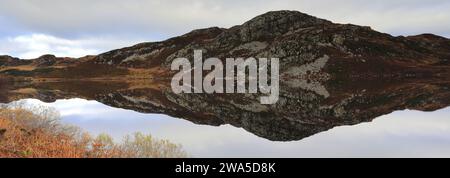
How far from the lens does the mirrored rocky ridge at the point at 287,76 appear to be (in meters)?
40.0

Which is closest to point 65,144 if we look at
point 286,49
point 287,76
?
point 287,76

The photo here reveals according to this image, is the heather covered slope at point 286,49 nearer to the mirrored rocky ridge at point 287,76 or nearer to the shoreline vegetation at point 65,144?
the mirrored rocky ridge at point 287,76

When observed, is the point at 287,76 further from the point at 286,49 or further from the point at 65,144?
the point at 65,144

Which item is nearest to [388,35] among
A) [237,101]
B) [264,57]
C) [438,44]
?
[438,44]

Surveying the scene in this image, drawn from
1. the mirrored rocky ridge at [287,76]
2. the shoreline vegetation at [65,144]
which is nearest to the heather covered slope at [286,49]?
the mirrored rocky ridge at [287,76]

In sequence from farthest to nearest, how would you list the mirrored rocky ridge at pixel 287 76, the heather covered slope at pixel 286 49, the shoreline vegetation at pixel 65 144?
the heather covered slope at pixel 286 49, the mirrored rocky ridge at pixel 287 76, the shoreline vegetation at pixel 65 144

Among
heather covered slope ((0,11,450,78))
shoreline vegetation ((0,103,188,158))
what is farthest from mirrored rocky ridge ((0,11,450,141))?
shoreline vegetation ((0,103,188,158))

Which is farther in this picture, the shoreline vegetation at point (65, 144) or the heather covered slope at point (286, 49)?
the heather covered slope at point (286, 49)

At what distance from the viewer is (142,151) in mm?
23609

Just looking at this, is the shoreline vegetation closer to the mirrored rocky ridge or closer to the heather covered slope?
the mirrored rocky ridge

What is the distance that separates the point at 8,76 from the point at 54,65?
65.5ft

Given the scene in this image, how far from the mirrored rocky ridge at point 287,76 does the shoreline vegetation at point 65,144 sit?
795cm

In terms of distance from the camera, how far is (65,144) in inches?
989

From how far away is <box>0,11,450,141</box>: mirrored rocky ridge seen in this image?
40000 millimetres
